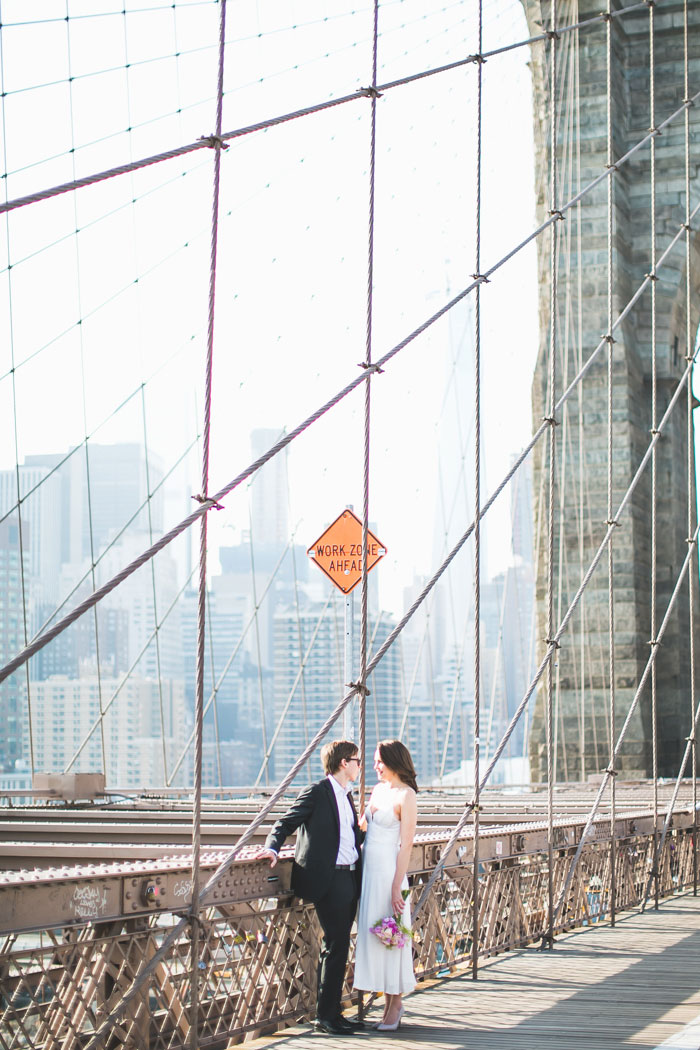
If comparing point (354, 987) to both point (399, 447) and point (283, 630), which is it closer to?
point (399, 447)

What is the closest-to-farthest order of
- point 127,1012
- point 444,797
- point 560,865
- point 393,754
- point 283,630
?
point 127,1012, point 393,754, point 560,865, point 444,797, point 283,630

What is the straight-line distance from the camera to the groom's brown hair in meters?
4.41

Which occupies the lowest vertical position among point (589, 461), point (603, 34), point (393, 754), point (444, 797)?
point (444, 797)

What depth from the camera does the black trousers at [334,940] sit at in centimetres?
428

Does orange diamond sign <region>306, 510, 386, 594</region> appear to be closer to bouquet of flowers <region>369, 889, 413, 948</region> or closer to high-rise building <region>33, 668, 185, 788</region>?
bouquet of flowers <region>369, 889, 413, 948</region>

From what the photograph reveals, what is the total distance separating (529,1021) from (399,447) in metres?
13.0

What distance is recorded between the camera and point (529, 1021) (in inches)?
177

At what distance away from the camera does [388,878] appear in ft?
14.6

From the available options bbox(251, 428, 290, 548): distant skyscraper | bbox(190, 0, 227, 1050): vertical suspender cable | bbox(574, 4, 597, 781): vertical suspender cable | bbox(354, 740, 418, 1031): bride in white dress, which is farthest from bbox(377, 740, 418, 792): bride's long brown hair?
bbox(251, 428, 290, 548): distant skyscraper

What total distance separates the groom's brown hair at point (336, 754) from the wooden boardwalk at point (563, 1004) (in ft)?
2.61

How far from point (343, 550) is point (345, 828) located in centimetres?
249

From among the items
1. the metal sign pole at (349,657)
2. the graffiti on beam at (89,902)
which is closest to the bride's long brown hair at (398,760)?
the graffiti on beam at (89,902)

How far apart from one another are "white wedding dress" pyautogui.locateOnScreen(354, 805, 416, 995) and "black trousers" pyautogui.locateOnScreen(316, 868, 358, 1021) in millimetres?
70

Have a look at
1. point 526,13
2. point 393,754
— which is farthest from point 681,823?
point 526,13
